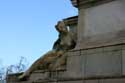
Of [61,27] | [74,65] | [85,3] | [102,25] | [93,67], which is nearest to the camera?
[93,67]

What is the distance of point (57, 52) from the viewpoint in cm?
984

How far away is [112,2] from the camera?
28.9 ft

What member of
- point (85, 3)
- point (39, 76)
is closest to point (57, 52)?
point (39, 76)

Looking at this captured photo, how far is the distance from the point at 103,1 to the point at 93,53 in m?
1.55

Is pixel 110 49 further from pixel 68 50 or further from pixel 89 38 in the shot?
pixel 68 50

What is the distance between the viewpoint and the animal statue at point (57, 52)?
31.7 ft

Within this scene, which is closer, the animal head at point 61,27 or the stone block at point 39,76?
the stone block at point 39,76

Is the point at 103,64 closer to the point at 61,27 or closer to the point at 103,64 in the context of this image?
the point at 103,64

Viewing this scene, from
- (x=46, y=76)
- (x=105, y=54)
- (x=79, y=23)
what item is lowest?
(x=46, y=76)

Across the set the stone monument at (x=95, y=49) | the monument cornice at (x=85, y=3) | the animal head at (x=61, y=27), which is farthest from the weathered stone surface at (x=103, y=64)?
the animal head at (x=61, y=27)

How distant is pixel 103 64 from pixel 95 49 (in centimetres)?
49

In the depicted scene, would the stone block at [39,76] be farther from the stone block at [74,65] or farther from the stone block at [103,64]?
the stone block at [103,64]

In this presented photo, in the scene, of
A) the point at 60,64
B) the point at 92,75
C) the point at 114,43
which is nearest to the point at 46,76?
the point at 60,64

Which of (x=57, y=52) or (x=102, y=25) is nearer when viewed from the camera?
(x=102, y=25)
